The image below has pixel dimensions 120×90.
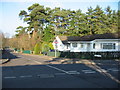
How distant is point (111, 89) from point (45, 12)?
203 feet

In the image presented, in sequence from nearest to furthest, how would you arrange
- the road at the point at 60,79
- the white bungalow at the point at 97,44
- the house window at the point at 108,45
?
the road at the point at 60,79, the white bungalow at the point at 97,44, the house window at the point at 108,45

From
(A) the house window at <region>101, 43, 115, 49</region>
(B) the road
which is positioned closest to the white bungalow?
(A) the house window at <region>101, 43, 115, 49</region>

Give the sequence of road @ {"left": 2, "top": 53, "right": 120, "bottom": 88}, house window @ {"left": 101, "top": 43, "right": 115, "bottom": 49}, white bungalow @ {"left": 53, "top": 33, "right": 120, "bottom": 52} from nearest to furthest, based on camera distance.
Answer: road @ {"left": 2, "top": 53, "right": 120, "bottom": 88}
white bungalow @ {"left": 53, "top": 33, "right": 120, "bottom": 52}
house window @ {"left": 101, "top": 43, "right": 115, "bottom": 49}

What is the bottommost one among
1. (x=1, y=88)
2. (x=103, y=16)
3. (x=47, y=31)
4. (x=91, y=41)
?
(x=1, y=88)

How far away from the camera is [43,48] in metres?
51.6

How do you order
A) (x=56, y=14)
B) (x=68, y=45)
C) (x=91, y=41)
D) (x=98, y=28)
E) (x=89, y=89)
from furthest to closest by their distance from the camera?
1. (x=56, y=14)
2. (x=98, y=28)
3. (x=68, y=45)
4. (x=91, y=41)
5. (x=89, y=89)

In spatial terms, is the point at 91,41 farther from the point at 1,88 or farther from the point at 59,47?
the point at 1,88

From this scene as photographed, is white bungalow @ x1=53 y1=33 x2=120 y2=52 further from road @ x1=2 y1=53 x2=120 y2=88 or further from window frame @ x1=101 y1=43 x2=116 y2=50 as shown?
road @ x1=2 y1=53 x2=120 y2=88

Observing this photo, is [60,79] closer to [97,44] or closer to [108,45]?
[97,44]

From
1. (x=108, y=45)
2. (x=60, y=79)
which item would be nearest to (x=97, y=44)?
(x=108, y=45)

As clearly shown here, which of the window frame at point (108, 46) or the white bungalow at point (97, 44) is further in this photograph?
the window frame at point (108, 46)

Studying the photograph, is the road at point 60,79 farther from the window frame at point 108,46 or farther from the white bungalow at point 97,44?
the window frame at point 108,46

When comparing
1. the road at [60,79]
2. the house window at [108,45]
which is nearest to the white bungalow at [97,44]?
the house window at [108,45]

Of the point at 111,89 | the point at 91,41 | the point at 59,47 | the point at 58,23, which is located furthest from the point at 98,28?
the point at 111,89
